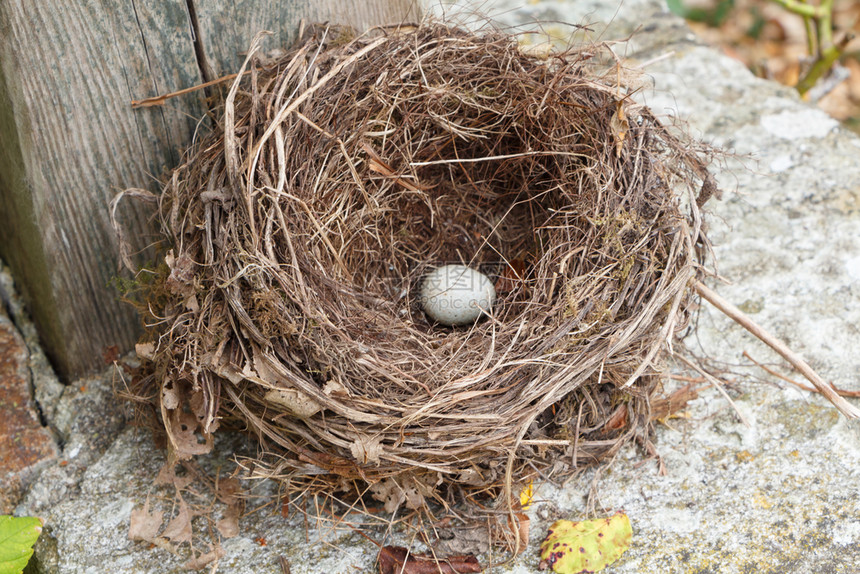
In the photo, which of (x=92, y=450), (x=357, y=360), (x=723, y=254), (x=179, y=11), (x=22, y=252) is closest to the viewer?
(x=357, y=360)

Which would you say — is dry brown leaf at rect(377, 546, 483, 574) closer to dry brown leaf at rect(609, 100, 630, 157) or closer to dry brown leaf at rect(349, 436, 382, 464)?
dry brown leaf at rect(349, 436, 382, 464)

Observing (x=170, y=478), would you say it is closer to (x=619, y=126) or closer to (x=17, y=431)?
(x=17, y=431)

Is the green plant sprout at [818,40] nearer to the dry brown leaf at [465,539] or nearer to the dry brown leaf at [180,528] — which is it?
the dry brown leaf at [465,539]

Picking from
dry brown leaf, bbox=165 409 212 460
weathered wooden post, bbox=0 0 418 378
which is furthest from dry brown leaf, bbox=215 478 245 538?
weathered wooden post, bbox=0 0 418 378

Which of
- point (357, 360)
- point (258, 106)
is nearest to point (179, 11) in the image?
point (258, 106)

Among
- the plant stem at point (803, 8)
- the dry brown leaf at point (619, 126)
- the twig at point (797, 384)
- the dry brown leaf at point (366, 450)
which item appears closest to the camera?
the dry brown leaf at point (366, 450)

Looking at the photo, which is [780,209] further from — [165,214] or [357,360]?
[165,214]

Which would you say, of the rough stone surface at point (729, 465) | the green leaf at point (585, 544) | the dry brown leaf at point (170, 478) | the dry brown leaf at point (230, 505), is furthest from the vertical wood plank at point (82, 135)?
the green leaf at point (585, 544)
